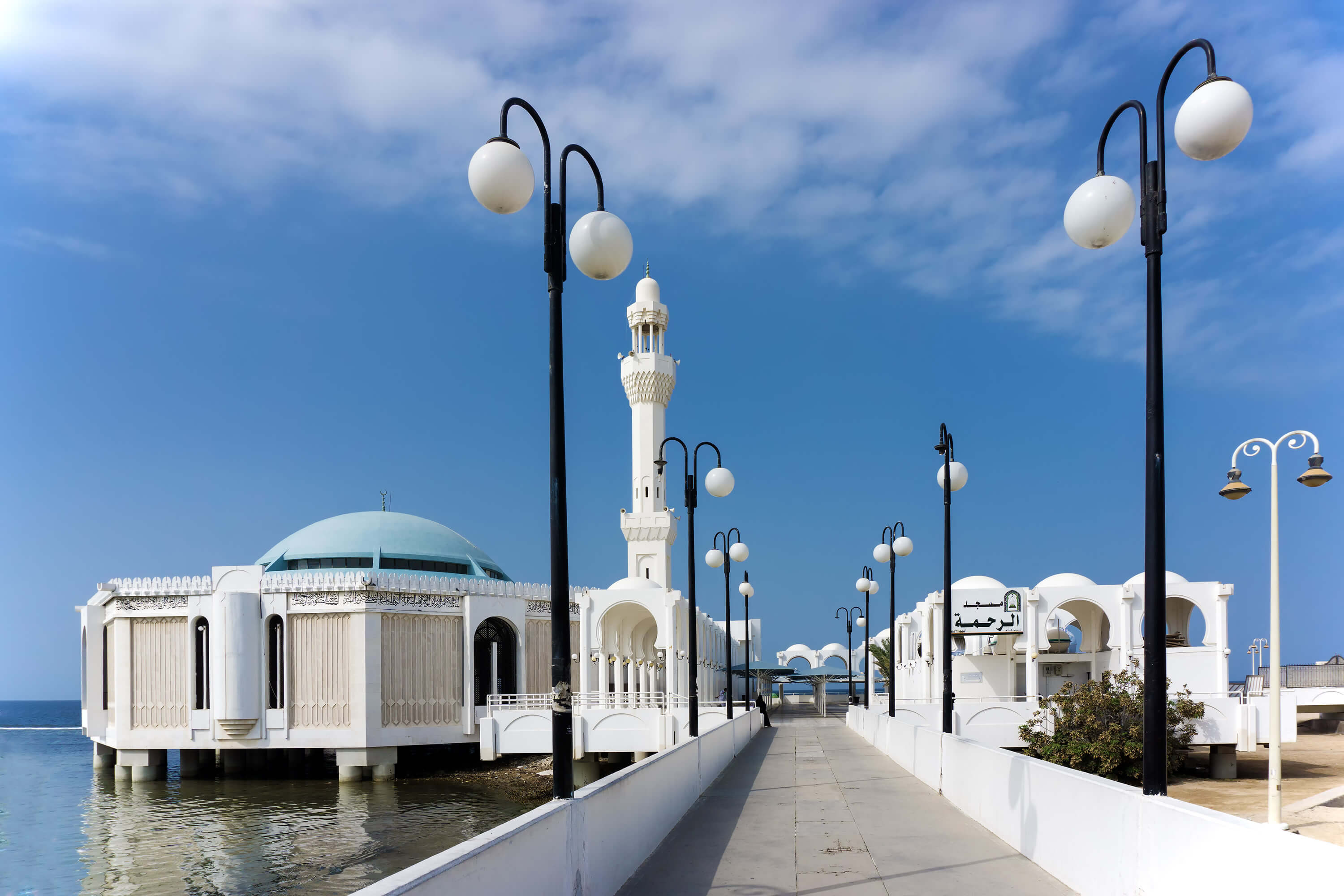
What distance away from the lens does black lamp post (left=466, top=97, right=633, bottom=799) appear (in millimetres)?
7766

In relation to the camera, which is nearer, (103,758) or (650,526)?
(103,758)

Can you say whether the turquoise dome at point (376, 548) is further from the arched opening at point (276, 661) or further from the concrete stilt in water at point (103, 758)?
the concrete stilt in water at point (103, 758)

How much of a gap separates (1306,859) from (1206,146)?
15.5 ft

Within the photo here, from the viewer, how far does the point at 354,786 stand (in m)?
35.4

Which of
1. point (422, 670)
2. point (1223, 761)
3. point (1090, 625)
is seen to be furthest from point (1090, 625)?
point (422, 670)

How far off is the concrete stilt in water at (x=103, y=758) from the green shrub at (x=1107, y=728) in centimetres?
3919

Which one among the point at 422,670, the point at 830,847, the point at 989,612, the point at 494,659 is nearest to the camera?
the point at 830,847

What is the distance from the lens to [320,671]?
121 ft

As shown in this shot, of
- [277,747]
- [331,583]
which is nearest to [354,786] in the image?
[277,747]

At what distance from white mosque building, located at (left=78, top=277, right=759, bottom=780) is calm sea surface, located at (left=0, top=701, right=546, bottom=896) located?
1.94 meters

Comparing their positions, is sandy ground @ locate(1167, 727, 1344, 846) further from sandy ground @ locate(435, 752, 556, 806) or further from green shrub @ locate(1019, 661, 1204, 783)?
sandy ground @ locate(435, 752, 556, 806)

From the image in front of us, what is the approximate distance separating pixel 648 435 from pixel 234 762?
23.6 metres

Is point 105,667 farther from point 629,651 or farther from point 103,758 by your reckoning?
point 629,651

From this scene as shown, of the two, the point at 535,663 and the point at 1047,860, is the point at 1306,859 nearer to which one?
the point at 1047,860
